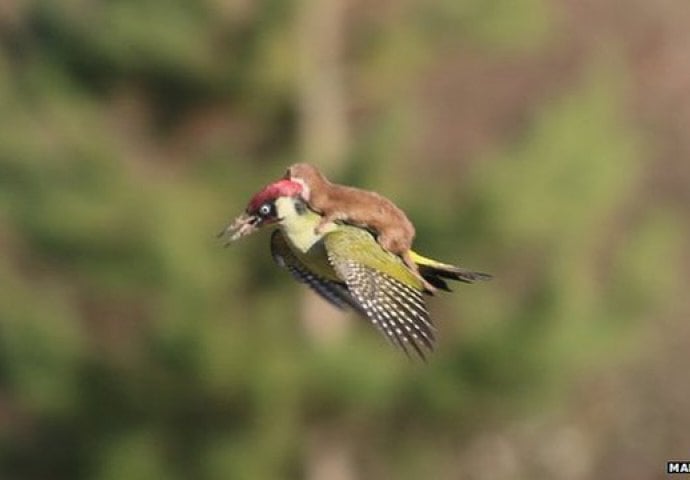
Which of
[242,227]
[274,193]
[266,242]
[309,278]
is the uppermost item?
[266,242]

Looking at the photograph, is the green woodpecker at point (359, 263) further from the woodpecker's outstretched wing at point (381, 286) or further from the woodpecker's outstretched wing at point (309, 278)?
the woodpecker's outstretched wing at point (309, 278)

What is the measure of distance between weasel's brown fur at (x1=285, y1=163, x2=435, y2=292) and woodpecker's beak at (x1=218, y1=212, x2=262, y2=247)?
0.37ft

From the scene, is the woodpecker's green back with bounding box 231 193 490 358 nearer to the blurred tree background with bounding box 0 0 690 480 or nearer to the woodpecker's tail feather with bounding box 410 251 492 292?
the woodpecker's tail feather with bounding box 410 251 492 292

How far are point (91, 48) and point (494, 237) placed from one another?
85.4 inches

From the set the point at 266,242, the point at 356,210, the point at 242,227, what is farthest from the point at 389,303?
the point at 266,242

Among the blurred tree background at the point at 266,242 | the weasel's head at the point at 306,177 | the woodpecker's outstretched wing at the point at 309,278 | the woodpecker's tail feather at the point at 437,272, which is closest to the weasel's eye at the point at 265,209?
the weasel's head at the point at 306,177

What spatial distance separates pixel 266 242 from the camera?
11.5 m

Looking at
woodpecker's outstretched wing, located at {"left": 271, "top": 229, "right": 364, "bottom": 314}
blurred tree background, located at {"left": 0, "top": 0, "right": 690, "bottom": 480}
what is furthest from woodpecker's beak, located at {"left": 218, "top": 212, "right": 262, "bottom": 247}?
blurred tree background, located at {"left": 0, "top": 0, "right": 690, "bottom": 480}

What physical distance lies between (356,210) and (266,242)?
8073 mm

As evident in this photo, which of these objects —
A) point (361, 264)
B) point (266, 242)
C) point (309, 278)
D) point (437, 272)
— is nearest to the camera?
point (361, 264)

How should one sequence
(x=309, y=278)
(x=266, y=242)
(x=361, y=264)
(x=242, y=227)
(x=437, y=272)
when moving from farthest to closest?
(x=266, y=242) → (x=309, y=278) → (x=437, y=272) → (x=361, y=264) → (x=242, y=227)

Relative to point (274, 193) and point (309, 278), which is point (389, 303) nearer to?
point (274, 193)

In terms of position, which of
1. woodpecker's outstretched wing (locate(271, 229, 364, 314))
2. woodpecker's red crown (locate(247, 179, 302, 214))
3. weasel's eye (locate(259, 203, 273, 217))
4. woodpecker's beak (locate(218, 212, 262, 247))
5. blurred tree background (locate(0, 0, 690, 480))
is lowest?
woodpecker's beak (locate(218, 212, 262, 247))

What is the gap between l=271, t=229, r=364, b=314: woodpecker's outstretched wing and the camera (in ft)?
12.3
